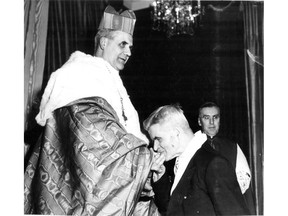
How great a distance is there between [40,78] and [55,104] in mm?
527

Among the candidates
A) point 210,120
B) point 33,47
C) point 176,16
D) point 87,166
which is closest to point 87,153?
point 87,166

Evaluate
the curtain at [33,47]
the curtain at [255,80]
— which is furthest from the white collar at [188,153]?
the curtain at [33,47]

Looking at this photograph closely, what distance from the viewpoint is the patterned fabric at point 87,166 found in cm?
227

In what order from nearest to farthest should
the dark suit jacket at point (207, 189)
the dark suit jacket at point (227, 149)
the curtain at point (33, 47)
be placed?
the dark suit jacket at point (207, 189), the dark suit jacket at point (227, 149), the curtain at point (33, 47)

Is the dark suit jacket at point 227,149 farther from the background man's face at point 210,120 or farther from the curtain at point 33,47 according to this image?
the curtain at point 33,47

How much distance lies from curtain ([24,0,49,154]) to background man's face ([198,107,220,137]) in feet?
3.36

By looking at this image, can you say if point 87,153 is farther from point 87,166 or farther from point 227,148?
point 227,148

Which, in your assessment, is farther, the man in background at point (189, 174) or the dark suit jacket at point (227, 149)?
the dark suit jacket at point (227, 149)

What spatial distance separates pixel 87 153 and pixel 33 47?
0.92m

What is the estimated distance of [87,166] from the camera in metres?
2.29

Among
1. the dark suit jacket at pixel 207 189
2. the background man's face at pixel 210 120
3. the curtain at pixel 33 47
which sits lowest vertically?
the dark suit jacket at pixel 207 189

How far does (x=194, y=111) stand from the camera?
106 inches

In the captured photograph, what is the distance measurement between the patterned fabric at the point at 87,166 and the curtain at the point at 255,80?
66 cm
